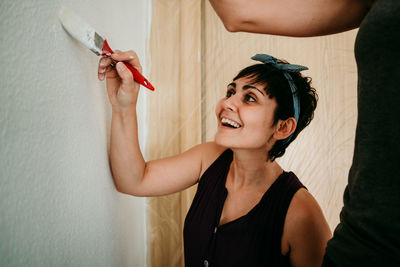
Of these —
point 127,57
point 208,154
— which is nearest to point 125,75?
point 127,57

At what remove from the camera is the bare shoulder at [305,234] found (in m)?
0.67

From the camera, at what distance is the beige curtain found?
959mm

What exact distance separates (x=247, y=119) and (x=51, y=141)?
1.81ft

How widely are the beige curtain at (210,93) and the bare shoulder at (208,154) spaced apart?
0.46ft

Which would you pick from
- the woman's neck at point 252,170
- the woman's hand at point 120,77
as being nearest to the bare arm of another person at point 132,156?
the woman's hand at point 120,77

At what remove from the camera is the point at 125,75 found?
0.50m

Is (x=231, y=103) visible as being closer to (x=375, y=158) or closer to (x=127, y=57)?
(x=127, y=57)

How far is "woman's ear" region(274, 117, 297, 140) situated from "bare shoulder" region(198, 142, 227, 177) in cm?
20

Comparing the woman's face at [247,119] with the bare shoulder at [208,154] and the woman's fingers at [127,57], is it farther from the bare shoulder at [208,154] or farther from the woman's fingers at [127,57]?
the woman's fingers at [127,57]

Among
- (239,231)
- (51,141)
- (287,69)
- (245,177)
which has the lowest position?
(239,231)

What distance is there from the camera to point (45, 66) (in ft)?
1.05

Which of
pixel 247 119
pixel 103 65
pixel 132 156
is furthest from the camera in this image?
pixel 247 119

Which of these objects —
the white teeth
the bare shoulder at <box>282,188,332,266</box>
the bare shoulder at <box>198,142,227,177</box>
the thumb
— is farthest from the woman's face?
the thumb

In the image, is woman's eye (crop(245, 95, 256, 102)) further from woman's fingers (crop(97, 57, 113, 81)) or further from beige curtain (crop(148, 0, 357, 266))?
woman's fingers (crop(97, 57, 113, 81))
